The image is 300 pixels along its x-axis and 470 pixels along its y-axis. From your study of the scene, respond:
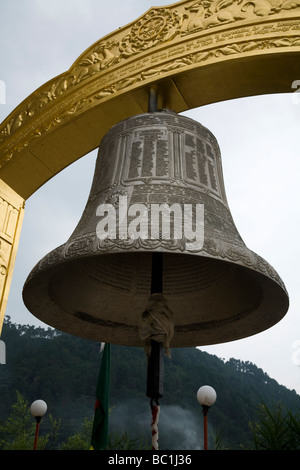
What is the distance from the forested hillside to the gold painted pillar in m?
21.8

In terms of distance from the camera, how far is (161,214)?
153 centimetres

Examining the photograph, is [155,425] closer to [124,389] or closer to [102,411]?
[102,411]

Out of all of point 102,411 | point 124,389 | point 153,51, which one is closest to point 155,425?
point 153,51

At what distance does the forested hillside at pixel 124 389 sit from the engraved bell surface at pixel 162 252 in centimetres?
2239

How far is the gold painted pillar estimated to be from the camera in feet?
8.91

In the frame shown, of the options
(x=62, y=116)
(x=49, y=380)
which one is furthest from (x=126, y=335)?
(x=49, y=380)

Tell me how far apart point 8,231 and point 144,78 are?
1.22 meters

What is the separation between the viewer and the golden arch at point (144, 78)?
7.35 feet

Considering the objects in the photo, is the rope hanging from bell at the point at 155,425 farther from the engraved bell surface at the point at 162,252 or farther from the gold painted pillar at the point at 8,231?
the gold painted pillar at the point at 8,231

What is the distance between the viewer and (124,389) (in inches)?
984

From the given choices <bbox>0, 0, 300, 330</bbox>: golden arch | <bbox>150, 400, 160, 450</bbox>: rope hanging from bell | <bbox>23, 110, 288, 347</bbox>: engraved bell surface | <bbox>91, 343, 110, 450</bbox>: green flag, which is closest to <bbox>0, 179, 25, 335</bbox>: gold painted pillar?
<bbox>0, 0, 300, 330</bbox>: golden arch

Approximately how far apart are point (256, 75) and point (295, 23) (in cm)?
28

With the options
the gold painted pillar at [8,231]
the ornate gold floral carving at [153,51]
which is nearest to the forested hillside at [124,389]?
the gold painted pillar at [8,231]
